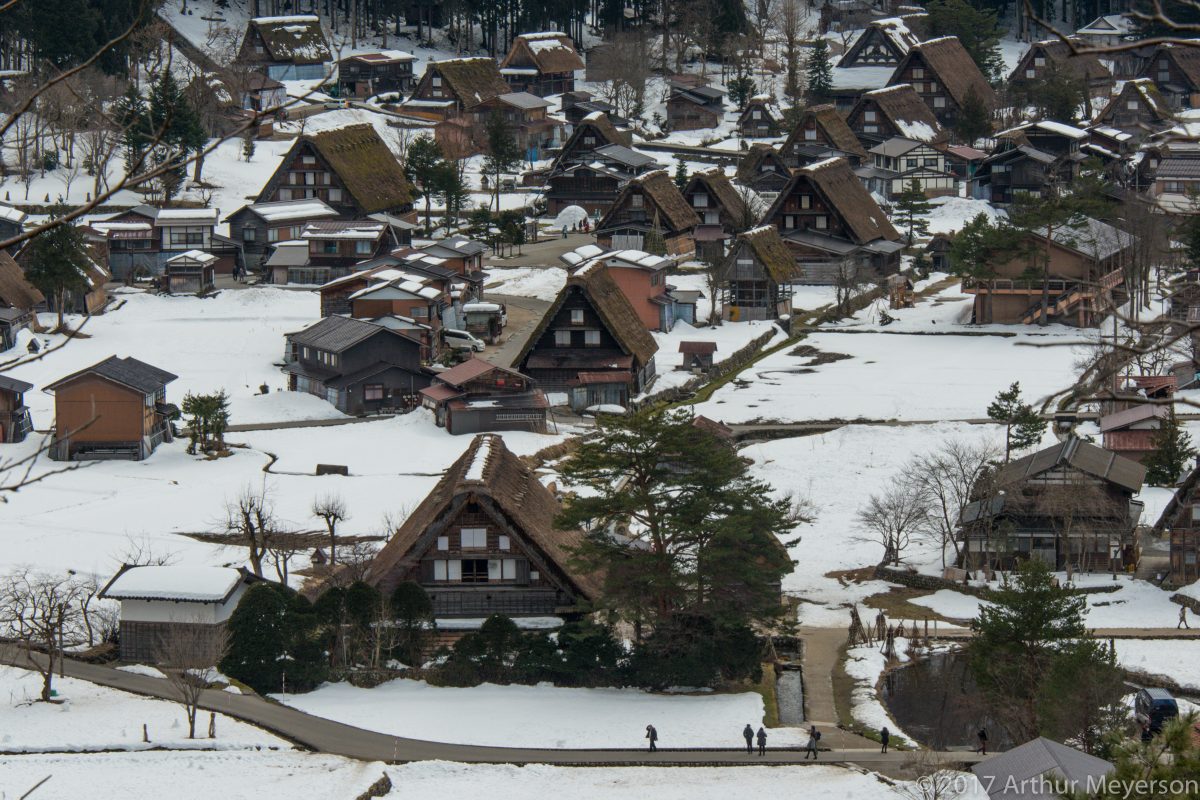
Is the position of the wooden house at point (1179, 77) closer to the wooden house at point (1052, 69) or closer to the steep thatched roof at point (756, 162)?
the wooden house at point (1052, 69)

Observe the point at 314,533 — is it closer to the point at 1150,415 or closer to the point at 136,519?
the point at 136,519

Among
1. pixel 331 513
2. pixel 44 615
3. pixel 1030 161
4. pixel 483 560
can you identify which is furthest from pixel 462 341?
pixel 1030 161

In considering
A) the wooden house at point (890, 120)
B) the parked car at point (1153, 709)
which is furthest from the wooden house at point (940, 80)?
the parked car at point (1153, 709)

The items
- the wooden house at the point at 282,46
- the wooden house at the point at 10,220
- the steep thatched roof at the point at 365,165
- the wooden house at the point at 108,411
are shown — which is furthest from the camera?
the wooden house at the point at 282,46

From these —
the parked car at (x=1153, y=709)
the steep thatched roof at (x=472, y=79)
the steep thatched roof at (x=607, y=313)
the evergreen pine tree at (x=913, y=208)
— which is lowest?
the parked car at (x=1153, y=709)

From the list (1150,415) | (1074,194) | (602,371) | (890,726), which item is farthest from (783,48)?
(890,726)

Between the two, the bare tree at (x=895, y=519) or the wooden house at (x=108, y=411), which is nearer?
the bare tree at (x=895, y=519)
